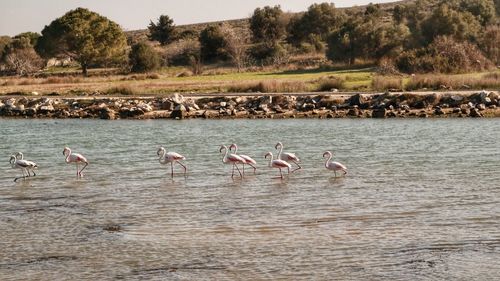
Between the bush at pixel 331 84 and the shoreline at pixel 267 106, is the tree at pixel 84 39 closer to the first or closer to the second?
the shoreline at pixel 267 106

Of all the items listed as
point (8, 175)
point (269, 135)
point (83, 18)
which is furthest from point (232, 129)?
point (83, 18)

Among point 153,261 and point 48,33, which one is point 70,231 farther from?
point 48,33

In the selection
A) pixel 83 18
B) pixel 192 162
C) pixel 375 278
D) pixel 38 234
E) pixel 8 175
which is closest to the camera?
pixel 375 278

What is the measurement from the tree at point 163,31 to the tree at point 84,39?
27129 mm

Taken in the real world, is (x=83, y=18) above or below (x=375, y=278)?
above

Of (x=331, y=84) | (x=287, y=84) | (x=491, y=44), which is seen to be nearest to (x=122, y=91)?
(x=287, y=84)

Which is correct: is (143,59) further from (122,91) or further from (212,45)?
(122,91)

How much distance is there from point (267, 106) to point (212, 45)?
47.0 m

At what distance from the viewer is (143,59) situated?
254 ft

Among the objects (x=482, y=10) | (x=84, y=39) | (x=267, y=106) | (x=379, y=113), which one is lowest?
(x=379, y=113)

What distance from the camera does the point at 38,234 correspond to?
52.7 ft

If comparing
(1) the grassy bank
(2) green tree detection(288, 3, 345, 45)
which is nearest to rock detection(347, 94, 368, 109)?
(1) the grassy bank

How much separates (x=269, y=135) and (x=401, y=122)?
6.96 metres

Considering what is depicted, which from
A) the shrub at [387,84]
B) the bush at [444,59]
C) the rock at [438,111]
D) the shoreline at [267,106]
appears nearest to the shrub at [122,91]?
the shoreline at [267,106]
